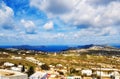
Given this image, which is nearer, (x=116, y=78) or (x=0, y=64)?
(x=116, y=78)

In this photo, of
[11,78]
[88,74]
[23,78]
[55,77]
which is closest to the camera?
[11,78]

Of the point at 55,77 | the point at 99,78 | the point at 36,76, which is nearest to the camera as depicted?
the point at 36,76

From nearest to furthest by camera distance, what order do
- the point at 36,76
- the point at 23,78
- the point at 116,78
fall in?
the point at 23,78 < the point at 36,76 < the point at 116,78

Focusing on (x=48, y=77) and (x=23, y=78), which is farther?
(x=48, y=77)

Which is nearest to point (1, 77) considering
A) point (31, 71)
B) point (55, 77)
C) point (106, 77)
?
point (55, 77)

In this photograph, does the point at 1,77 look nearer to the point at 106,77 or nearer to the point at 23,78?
the point at 23,78

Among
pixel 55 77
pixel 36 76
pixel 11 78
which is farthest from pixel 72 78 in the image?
pixel 11 78

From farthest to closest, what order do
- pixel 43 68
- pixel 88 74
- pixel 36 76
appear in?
pixel 43 68 → pixel 88 74 → pixel 36 76

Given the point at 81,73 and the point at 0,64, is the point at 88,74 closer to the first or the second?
the point at 81,73
